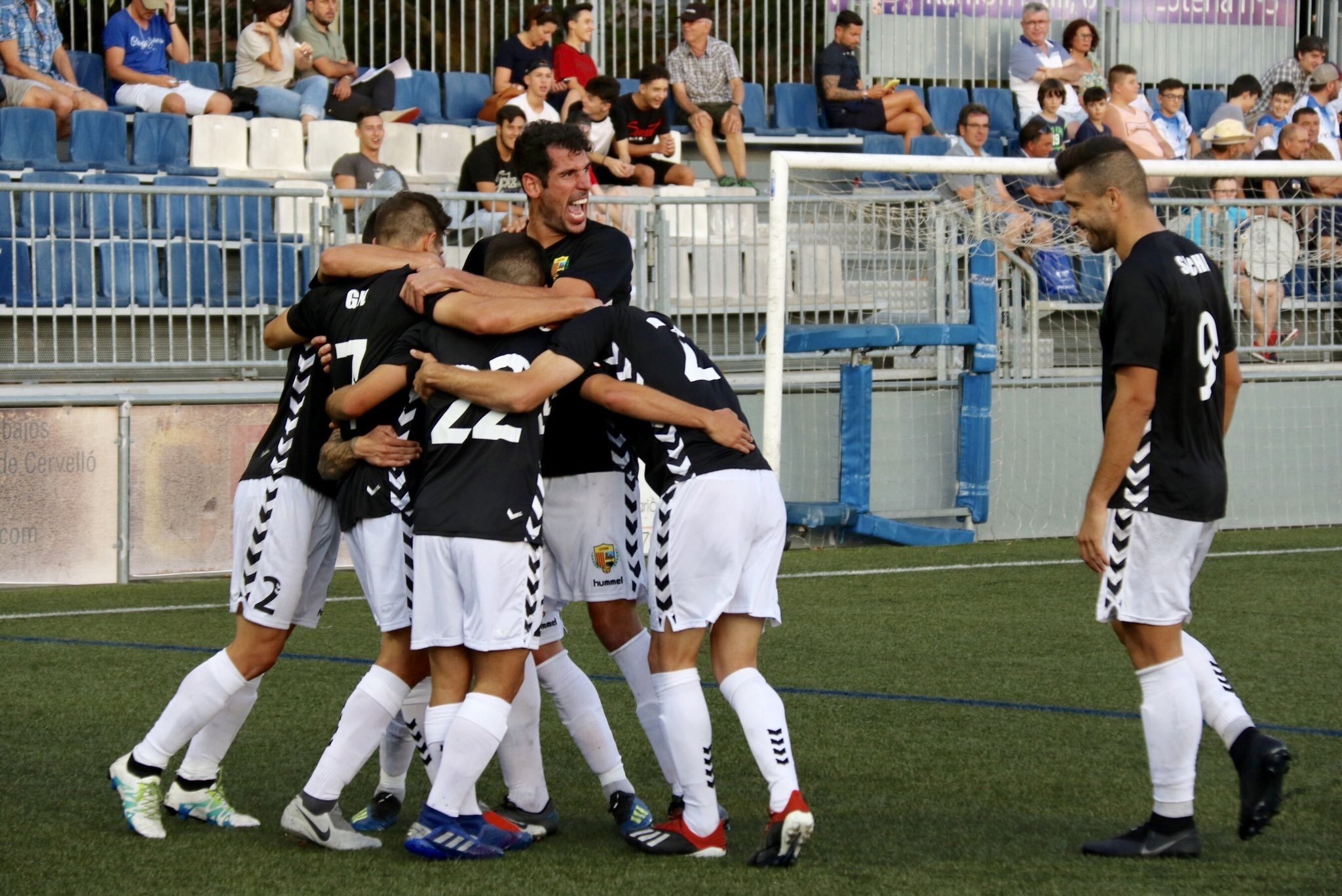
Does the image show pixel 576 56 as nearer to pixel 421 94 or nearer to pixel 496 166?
pixel 421 94

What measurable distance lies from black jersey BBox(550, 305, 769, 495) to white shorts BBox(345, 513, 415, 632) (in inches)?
28.3

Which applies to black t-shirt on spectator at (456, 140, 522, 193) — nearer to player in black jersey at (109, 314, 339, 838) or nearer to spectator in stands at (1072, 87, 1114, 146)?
spectator in stands at (1072, 87, 1114, 146)

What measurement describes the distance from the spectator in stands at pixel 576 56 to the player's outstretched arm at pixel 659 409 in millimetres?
9787

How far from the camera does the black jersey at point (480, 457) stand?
168 inches

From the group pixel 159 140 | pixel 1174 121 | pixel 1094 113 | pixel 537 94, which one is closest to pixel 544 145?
pixel 159 140

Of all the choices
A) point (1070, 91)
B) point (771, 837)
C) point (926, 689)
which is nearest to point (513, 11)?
point (1070, 91)

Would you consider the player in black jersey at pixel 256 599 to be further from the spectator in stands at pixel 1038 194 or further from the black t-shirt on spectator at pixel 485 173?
the spectator in stands at pixel 1038 194

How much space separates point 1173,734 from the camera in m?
4.24

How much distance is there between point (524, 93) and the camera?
44.8ft

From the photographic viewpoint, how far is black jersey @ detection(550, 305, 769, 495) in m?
4.38

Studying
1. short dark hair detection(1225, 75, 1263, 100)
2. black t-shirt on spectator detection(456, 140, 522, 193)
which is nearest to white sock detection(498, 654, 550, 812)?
black t-shirt on spectator detection(456, 140, 522, 193)

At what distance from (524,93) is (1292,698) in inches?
360

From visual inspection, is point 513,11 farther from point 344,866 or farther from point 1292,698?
point 344,866

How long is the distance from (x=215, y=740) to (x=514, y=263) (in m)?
1.66
